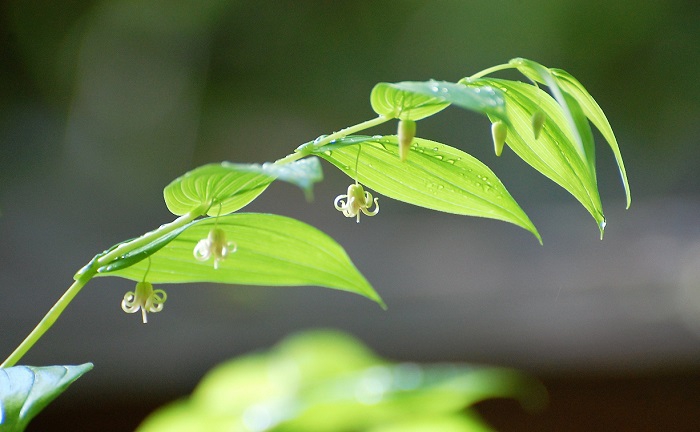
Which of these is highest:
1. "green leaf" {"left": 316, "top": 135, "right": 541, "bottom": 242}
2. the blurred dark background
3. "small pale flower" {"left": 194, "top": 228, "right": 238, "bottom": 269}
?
the blurred dark background

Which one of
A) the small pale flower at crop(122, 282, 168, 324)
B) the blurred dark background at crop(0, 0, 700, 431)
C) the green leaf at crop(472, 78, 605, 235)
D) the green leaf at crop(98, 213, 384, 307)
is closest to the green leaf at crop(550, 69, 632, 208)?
the green leaf at crop(472, 78, 605, 235)

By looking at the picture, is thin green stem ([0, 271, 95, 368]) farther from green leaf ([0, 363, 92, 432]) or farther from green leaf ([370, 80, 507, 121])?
green leaf ([370, 80, 507, 121])

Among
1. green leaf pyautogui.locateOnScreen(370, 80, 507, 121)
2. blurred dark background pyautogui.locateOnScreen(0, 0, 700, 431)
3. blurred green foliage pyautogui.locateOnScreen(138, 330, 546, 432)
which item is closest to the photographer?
green leaf pyautogui.locateOnScreen(370, 80, 507, 121)

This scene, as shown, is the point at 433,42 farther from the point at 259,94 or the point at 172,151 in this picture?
the point at 172,151

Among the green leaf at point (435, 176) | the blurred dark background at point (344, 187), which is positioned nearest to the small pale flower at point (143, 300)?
the green leaf at point (435, 176)

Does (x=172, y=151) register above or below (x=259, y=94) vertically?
below

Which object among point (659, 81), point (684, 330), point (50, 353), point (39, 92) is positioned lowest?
point (50, 353)

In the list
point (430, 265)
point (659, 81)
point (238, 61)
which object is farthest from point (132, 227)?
point (659, 81)
